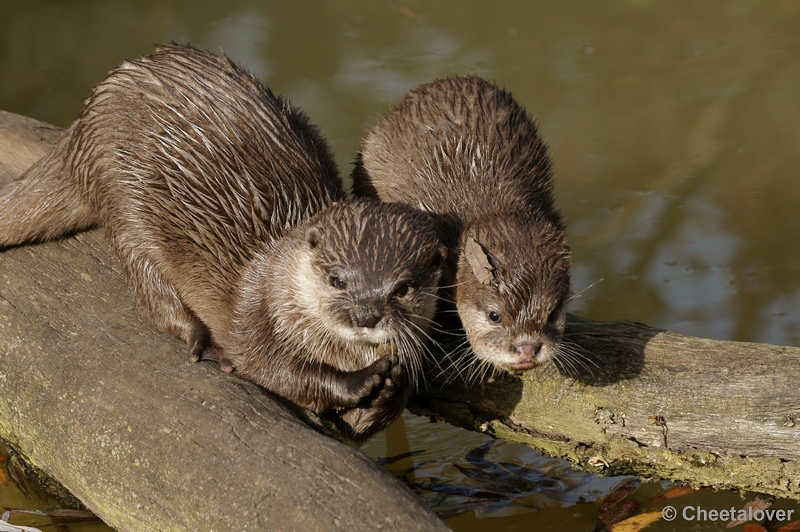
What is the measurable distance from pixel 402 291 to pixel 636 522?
1313mm

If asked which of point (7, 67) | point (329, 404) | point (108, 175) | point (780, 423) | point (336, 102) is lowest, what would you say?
point (780, 423)

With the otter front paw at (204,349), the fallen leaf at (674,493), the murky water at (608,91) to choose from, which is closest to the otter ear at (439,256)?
the otter front paw at (204,349)

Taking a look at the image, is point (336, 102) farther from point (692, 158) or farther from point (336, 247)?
point (336, 247)

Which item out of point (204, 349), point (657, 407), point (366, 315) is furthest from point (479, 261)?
point (204, 349)

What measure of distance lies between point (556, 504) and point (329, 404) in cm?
111

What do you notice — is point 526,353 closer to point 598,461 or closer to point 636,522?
point 598,461

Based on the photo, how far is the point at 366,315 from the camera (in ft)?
7.54

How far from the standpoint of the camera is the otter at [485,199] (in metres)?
2.48

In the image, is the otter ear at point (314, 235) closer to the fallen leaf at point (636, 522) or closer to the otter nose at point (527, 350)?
the otter nose at point (527, 350)

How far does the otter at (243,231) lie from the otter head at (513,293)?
5.0 inches

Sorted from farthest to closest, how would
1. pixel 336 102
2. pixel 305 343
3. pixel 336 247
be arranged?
1. pixel 336 102
2. pixel 305 343
3. pixel 336 247

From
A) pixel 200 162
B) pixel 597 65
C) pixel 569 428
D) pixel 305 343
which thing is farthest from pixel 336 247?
A: pixel 597 65

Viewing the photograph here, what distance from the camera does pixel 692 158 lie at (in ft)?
17.3

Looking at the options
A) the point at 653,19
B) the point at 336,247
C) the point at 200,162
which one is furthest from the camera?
the point at 653,19
